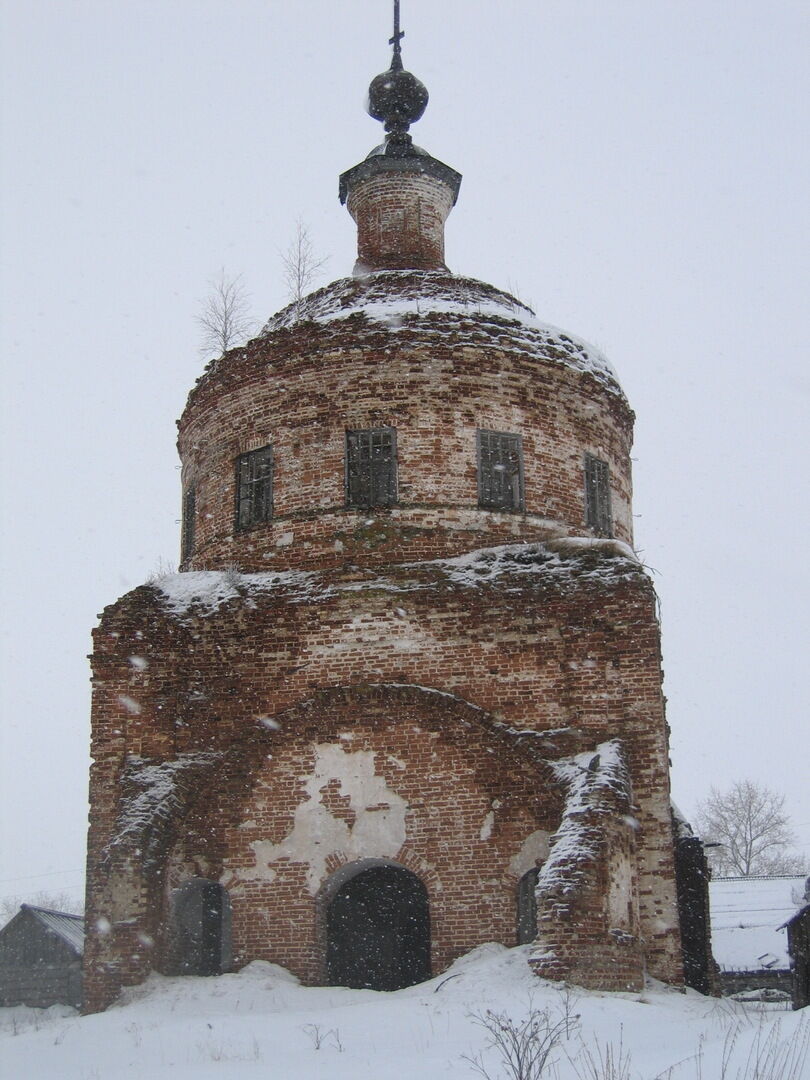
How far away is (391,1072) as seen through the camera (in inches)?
295

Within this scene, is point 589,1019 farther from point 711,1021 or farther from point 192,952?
point 192,952

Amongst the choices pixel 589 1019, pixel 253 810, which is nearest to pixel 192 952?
pixel 253 810

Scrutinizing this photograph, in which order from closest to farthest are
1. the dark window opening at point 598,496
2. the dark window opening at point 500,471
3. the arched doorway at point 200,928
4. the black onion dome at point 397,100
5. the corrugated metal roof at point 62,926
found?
the arched doorway at point 200,928
the dark window opening at point 500,471
the dark window opening at point 598,496
the black onion dome at point 397,100
the corrugated metal roof at point 62,926

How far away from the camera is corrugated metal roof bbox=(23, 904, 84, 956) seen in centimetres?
1870

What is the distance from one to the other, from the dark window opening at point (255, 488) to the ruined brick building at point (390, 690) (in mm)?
Result: 26

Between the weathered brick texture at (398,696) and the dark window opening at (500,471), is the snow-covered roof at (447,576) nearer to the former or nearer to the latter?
the weathered brick texture at (398,696)

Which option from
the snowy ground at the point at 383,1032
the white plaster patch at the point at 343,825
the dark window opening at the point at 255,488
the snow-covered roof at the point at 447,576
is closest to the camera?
the snowy ground at the point at 383,1032

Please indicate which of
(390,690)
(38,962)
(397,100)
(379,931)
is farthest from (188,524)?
(38,962)

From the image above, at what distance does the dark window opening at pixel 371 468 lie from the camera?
13391mm

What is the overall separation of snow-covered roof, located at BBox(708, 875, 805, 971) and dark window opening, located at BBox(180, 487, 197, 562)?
12604 mm

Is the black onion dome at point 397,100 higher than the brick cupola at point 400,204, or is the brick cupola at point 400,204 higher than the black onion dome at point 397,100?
the black onion dome at point 397,100

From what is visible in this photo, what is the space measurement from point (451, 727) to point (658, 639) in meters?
2.08

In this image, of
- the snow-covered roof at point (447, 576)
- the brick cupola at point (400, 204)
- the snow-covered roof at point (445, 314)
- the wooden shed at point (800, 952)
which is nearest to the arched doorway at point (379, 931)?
the snow-covered roof at point (447, 576)

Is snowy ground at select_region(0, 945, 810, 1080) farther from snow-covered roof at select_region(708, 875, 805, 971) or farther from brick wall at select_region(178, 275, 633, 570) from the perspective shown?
snow-covered roof at select_region(708, 875, 805, 971)
